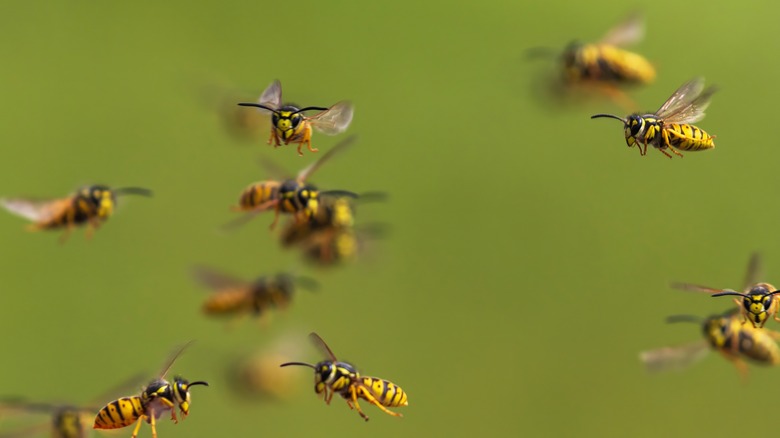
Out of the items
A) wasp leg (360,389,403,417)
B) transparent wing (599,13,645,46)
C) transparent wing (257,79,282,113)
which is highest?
transparent wing (599,13,645,46)

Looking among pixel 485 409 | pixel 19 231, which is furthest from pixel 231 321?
pixel 19 231

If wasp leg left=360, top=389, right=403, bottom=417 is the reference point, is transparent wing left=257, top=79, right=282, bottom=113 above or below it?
above

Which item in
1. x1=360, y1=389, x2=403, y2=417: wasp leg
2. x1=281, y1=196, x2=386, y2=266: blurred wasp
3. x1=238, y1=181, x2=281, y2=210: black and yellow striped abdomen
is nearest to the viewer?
x1=360, y1=389, x2=403, y2=417: wasp leg

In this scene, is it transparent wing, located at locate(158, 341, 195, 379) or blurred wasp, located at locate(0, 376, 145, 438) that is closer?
transparent wing, located at locate(158, 341, 195, 379)

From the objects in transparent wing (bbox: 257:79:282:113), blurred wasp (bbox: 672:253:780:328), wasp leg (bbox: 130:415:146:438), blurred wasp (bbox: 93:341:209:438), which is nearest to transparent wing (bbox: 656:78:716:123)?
blurred wasp (bbox: 672:253:780:328)

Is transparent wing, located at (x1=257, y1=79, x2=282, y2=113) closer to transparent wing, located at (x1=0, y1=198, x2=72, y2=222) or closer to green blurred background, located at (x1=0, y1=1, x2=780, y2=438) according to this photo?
transparent wing, located at (x1=0, y1=198, x2=72, y2=222)

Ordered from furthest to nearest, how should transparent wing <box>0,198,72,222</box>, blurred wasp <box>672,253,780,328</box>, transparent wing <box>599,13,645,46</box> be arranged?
transparent wing <box>599,13,645,46</box>, transparent wing <box>0,198,72,222</box>, blurred wasp <box>672,253,780,328</box>

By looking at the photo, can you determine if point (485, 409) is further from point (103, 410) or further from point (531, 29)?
point (103, 410)
